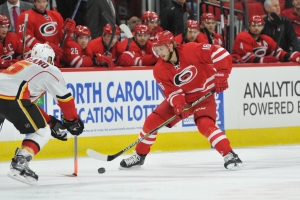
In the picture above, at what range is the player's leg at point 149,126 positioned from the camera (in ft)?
13.4

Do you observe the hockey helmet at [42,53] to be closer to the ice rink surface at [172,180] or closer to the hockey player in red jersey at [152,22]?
the ice rink surface at [172,180]

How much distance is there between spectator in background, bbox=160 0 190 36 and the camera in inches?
234

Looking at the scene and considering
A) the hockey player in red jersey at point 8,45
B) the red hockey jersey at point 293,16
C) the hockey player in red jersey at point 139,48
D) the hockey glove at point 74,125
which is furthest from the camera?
the red hockey jersey at point 293,16

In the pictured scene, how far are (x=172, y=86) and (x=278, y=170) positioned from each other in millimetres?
1040

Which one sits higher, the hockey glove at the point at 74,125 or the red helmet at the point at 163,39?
the red helmet at the point at 163,39

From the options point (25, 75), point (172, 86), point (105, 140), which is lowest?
point (105, 140)

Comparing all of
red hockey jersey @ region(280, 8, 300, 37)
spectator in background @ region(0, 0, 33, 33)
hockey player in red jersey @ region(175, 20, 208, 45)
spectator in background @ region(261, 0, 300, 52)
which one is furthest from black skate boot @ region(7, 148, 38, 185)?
red hockey jersey @ region(280, 8, 300, 37)

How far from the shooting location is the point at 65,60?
509 cm

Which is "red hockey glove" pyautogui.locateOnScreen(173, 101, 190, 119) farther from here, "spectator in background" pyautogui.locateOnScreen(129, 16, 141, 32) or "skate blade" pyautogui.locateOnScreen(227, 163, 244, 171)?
"spectator in background" pyautogui.locateOnScreen(129, 16, 141, 32)

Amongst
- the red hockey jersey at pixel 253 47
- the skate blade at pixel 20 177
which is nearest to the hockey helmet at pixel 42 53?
the skate blade at pixel 20 177

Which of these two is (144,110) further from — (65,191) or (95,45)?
(65,191)

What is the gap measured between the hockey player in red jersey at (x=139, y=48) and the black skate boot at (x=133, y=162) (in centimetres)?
126

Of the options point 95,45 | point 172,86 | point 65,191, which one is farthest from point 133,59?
point 65,191

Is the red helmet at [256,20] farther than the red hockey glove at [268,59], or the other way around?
the red helmet at [256,20]
